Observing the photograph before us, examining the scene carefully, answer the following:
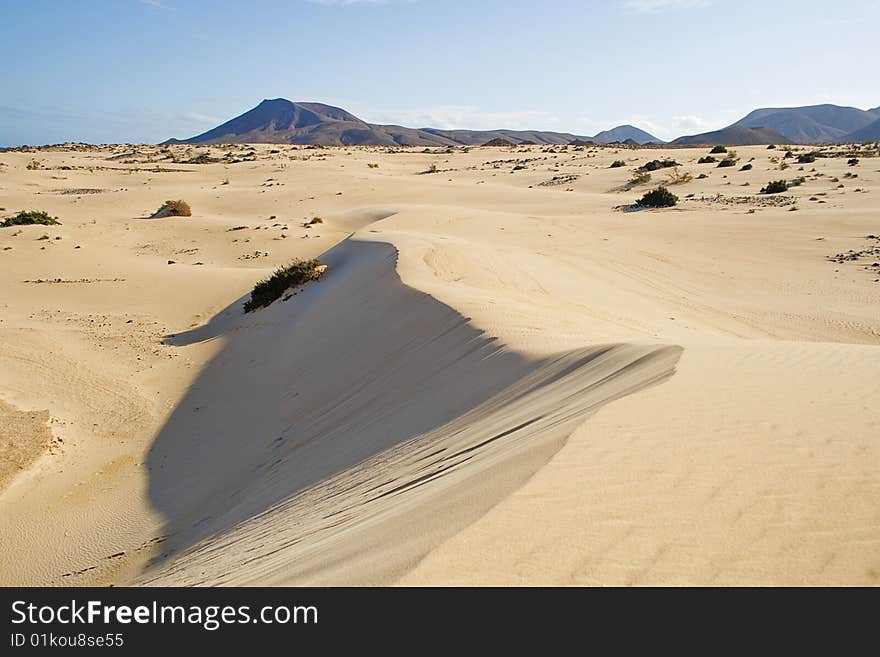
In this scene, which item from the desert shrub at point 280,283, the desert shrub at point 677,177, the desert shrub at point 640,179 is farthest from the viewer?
the desert shrub at point 640,179

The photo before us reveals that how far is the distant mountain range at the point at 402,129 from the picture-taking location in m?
114

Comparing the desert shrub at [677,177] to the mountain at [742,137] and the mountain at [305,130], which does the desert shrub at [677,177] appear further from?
the mountain at [305,130]

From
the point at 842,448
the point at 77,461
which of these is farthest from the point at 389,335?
Result: the point at 842,448

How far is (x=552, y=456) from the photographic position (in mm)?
3773

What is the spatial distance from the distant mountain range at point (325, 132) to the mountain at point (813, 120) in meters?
32.2

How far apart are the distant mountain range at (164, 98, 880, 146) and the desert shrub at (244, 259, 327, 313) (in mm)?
95549

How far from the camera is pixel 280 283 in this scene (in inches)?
554

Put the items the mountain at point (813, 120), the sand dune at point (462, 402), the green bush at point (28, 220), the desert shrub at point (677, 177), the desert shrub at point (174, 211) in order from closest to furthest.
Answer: the sand dune at point (462, 402), the green bush at point (28, 220), the desert shrub at point (174, 211), the desert shrub at point (677, 177), the mountain at point (813, 120)

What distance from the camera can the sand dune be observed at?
9.95ft

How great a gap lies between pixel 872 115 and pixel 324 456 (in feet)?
581

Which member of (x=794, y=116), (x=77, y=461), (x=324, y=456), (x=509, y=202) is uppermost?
(x=794, y=116)

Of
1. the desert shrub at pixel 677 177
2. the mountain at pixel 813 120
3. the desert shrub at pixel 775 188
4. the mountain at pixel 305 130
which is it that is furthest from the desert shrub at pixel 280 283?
the mountain at pixel 813 120
